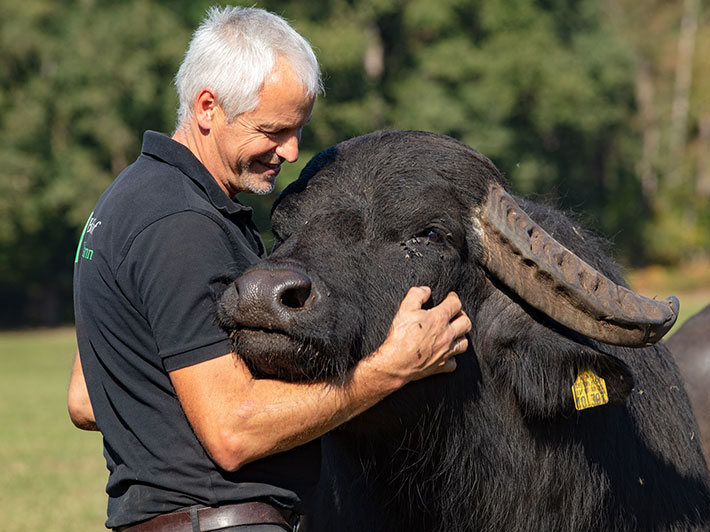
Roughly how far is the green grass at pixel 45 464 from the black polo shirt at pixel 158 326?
234 inches

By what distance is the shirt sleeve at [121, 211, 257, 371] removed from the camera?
3244 mm

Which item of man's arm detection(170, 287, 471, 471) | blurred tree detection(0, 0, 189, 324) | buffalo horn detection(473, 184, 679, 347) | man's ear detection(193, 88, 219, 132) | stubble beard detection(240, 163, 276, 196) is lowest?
blurred tree detection(0, 0, 189, 324)

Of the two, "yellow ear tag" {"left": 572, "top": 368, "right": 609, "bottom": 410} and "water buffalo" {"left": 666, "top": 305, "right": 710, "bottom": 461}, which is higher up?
"yellow ear tag" {"left": 572, "top": 368, "right": 609, "bottom": 410}

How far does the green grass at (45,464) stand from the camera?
9547mm

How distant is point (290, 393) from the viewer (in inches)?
130

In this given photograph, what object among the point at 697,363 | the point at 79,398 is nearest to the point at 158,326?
the point at 79,398

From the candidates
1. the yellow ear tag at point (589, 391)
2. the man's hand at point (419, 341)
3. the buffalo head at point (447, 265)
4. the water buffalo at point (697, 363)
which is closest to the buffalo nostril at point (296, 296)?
the buffalo head at point (447, 265)

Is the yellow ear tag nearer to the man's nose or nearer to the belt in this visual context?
the belt

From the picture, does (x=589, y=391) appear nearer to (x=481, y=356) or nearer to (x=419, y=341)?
(x=481, y=356)

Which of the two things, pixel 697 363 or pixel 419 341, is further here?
pixel 697 363

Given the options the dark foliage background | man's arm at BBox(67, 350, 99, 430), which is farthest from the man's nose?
the dark foliage background

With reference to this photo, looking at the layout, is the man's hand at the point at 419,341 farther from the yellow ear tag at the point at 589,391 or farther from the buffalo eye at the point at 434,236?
the yellow ear tag at the point at 589,391

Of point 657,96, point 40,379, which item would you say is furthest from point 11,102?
point 657,96

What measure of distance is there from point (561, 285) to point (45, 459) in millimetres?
11137
